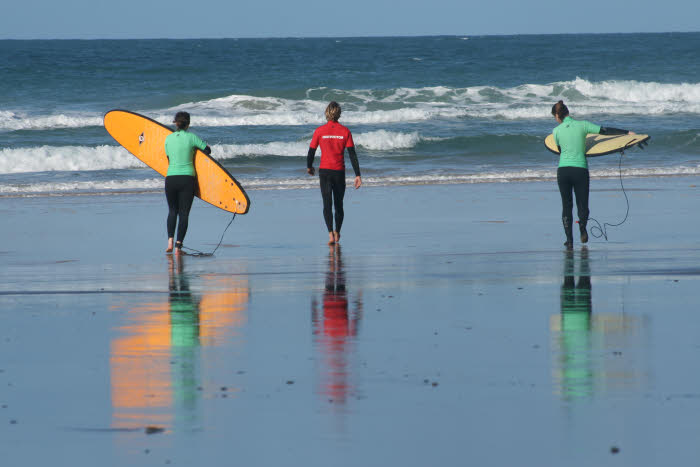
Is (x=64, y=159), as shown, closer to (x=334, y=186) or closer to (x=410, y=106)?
(x=334, y=186)

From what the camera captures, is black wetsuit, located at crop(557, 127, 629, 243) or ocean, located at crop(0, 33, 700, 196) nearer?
black wetsuit, located at crop(557, 127, 629, 243)

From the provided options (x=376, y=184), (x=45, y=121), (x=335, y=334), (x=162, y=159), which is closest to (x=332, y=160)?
(x=162, y=159)

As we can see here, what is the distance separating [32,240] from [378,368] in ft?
24.0

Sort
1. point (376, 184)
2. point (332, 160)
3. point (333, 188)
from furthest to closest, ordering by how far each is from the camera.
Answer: point (376, 184)
point (333, 188)
point (332, 160)

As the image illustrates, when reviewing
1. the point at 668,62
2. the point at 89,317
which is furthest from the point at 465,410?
the point at 668,62

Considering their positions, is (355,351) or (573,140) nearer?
(355,351)

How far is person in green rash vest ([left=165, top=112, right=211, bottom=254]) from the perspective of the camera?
33.8ft

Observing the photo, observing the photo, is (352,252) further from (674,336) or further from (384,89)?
(384,89)

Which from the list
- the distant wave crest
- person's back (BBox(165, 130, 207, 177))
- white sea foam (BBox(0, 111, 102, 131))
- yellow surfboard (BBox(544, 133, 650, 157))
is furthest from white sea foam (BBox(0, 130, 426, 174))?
person's back (BBox(165, 130, 207, 177))

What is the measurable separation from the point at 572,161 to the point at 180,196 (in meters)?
3.99

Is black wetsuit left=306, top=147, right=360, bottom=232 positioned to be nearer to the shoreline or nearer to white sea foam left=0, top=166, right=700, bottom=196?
the shoreline

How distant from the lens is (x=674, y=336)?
235 inches

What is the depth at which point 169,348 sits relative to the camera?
19.1 feet

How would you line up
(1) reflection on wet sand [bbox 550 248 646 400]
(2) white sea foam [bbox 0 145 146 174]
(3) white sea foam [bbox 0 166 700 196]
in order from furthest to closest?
(2) white sea foam [bbox 0 145 146 174]
(3) white sea foam [bbox 0 166 700 196]
(1) reflection on wet sand [bbox 550 248 646 400]
